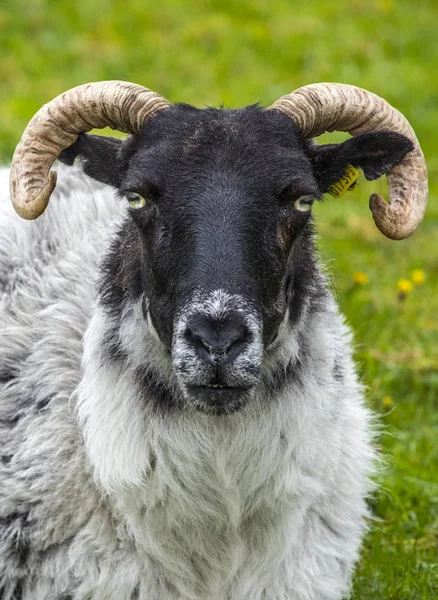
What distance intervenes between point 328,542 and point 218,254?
1737 millimetres

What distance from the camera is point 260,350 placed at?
4.26m

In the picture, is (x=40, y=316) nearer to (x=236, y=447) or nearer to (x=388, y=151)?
(x=236, y=447)

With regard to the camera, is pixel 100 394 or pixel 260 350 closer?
pixel 260 350

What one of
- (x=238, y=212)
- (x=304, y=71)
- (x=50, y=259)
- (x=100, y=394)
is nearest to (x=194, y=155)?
(x=238, y=212)

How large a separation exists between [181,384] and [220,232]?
65 cm

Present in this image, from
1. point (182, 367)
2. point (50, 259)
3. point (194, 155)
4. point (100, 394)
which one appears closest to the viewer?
point (182, 367)

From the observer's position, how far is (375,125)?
198 inches

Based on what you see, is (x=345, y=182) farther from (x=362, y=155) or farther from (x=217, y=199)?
(x=217, y=199)

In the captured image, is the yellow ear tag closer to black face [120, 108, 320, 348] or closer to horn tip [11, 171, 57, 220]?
black face [120, 108, 320, 348]

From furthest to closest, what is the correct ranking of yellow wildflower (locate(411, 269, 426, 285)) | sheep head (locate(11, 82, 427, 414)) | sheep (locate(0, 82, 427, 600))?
yellow wildflower (locate(411, 269, 426, 285))
sheep (locate(0, 82, 427, 600))
sheep head (locate(11, 82, 427, 414))

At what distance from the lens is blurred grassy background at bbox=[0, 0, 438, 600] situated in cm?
750

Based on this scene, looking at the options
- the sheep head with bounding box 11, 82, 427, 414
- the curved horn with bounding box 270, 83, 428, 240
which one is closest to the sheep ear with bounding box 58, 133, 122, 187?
the sheep head with bounding box 11, 82, 427, 414

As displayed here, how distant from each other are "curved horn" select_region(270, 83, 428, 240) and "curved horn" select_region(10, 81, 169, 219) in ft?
2.12

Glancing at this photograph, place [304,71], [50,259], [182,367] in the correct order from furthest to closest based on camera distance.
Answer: [304,71], [50,259], [182,367]
